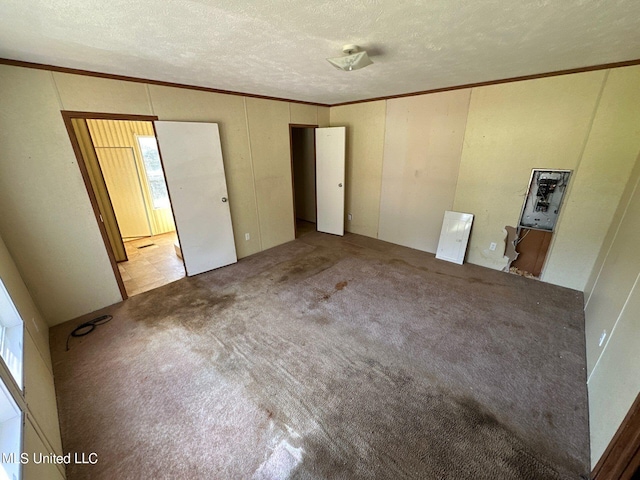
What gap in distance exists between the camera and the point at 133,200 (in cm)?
482

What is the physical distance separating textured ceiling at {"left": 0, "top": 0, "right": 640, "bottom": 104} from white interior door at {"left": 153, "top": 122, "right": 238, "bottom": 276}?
2.09ft

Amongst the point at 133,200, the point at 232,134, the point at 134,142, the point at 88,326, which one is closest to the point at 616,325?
the point at 232,134

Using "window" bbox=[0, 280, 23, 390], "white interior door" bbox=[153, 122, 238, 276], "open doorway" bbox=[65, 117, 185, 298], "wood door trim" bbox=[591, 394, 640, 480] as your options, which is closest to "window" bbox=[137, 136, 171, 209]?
"open doorway" bbox=[65, 117, 185, 298]

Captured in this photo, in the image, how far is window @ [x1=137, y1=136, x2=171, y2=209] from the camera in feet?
15.8

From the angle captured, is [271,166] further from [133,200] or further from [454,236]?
[454,236]

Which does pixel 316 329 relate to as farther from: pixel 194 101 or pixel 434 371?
pixel 194 101

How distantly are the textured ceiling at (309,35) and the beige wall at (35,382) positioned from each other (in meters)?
1.62

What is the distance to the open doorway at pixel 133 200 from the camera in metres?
3.62

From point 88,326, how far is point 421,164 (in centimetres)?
457

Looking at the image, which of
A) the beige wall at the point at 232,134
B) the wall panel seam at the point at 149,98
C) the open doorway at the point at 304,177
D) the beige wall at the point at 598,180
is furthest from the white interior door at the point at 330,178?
the beige wall at the point at 598,180

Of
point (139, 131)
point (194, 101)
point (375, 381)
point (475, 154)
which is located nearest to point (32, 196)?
point (194, 101)

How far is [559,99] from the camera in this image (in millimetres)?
2715

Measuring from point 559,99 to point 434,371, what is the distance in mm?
3152

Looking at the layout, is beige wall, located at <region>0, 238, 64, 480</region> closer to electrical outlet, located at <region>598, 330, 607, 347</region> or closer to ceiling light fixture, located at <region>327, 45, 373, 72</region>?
ceiling light fixture, located at <region>327, 45, 373, 72</region>
